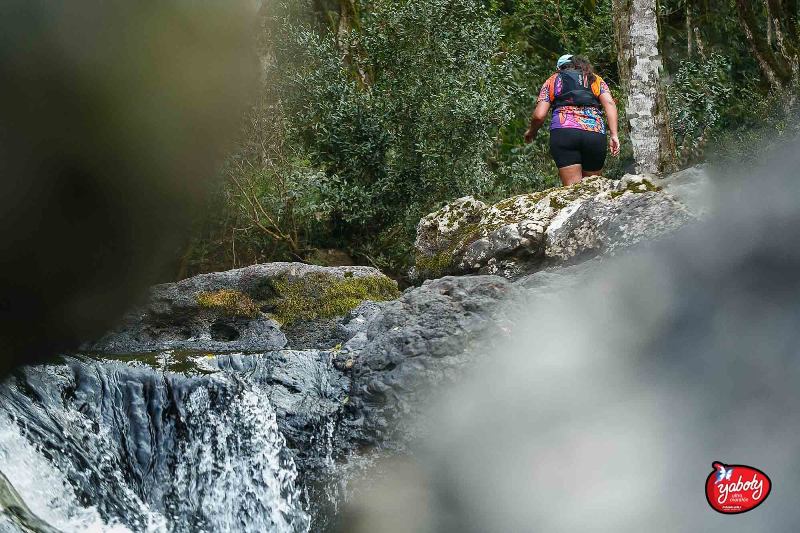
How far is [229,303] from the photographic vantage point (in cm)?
673

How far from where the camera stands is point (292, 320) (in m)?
6.72

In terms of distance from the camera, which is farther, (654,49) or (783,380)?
(654,49)

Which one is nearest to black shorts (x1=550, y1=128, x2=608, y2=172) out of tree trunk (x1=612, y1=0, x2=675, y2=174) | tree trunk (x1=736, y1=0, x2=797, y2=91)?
tree trunk (x1=612, y1=0, x2=675, y2=174)

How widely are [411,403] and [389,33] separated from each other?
6.33 meters

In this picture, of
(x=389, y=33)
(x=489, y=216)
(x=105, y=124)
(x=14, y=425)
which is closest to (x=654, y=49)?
(x=489, y=216)

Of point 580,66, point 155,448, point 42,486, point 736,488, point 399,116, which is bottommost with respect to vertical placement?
point 736,488

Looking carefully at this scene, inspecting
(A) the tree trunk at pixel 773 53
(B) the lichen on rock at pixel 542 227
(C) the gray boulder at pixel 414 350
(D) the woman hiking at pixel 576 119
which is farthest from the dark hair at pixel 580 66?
(A) the tree trunk at pixel 773 53

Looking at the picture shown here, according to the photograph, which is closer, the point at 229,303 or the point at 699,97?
the point at 229,303

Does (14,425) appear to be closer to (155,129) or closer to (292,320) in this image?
(155,129)

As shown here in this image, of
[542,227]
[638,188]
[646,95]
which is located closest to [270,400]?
[542,227]

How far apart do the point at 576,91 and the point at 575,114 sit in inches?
6.8

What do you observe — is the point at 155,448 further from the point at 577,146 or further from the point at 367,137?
the point at 367,137

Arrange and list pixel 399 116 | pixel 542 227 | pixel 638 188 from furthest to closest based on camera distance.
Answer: pixel 399 116
pixel 542 227
pixel 638 188

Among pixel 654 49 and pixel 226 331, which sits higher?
pixel 654 49
